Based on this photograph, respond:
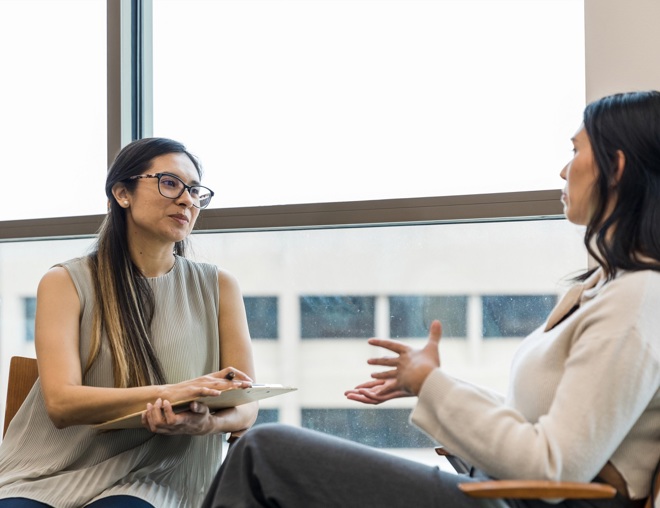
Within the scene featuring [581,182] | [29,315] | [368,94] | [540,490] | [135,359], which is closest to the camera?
[540,490]

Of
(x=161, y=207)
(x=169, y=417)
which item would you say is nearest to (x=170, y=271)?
(x=161, y=207)

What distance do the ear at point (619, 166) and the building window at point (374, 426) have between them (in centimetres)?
113

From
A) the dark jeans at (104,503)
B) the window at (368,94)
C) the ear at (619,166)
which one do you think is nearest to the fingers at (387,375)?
the ear at (619,166)

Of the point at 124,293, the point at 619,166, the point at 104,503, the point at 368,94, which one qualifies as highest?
the point at 368,94

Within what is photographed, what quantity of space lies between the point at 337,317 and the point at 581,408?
1.24 meters

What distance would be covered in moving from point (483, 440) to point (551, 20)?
146cm

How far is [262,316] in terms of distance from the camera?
2.55 meters

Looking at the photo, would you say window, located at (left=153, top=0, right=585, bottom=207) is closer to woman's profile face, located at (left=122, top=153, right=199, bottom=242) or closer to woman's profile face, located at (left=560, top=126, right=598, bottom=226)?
woman's profile face, located at (left=122, top=153, right=199, bottom=242)

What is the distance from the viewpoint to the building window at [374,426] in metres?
2.38

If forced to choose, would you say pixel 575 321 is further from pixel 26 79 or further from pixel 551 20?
pixel 26 79

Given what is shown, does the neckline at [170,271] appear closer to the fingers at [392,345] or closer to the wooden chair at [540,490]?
the fingers at [392,345]

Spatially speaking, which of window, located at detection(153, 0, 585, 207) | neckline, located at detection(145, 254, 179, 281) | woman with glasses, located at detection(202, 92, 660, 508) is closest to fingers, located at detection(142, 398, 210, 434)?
woman with glasses, located at detection(202, 92, 660, 508)

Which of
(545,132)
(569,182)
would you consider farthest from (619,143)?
(545,132)

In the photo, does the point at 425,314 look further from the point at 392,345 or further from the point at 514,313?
the point at 392,345
